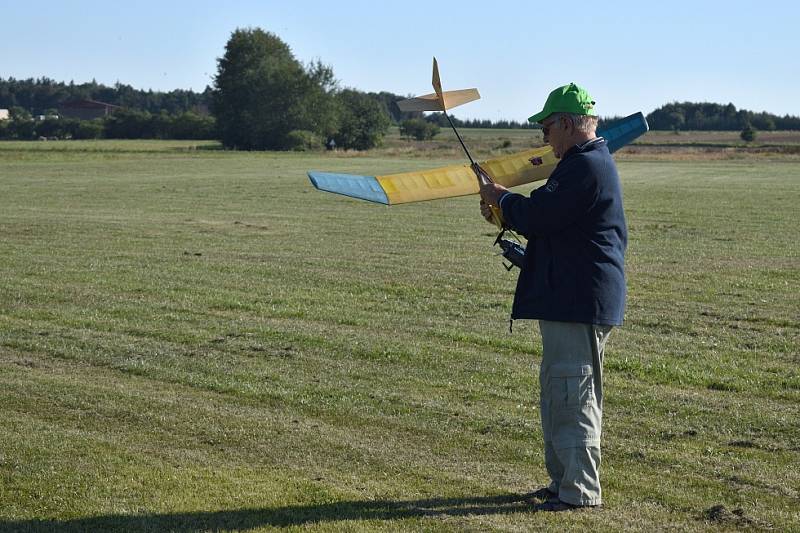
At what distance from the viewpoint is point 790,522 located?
5.11m

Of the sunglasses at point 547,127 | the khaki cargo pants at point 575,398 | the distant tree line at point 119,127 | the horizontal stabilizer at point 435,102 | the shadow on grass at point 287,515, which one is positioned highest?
the distant tree line at point 119,127

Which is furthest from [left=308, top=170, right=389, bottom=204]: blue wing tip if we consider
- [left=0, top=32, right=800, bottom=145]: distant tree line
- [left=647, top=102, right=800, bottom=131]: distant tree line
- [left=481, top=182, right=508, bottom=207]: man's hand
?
[left=647, top=102, right=800, bottom=131]: distant tree line

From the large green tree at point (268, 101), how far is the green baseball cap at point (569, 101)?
3488 inches

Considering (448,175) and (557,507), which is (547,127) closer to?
(448,175)

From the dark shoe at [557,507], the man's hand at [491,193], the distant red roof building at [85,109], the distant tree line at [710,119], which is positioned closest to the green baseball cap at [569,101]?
the man's hand at [491,193]

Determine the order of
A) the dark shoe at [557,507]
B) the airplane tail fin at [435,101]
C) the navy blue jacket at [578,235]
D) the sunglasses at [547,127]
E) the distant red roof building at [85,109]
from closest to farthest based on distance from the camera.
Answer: the navy blue jacket at [578,235]
the sunglasses at [547,127]
the dark shoe at [557,507]
the airplane tail fin at [435,101]
the distant red roof building at [85,109]

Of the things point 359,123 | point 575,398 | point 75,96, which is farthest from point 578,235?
point 75,96

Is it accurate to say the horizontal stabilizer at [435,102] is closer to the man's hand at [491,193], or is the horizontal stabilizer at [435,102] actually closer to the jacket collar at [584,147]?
the man's hand at [491,193]

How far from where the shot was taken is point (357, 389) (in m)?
7.83

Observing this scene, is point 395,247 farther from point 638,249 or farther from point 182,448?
point 182,448

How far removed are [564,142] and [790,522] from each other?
7.43 feet

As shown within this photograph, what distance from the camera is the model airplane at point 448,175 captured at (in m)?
6.04

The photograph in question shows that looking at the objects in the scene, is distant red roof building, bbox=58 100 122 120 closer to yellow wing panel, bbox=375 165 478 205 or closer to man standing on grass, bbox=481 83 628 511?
yellow wing panel, bbox=375 165 478 205

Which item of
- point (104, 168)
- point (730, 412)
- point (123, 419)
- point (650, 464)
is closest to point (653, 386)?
point (730, 412)
